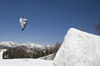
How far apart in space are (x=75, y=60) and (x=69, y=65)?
27 cm

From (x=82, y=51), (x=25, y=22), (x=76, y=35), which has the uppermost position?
(x=25, y=22)

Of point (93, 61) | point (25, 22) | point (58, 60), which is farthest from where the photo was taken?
point (25, 22)

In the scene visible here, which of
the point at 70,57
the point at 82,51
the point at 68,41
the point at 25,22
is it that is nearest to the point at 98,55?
the point at 82,51

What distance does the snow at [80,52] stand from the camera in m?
2.81

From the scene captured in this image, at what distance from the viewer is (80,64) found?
9.16 feet

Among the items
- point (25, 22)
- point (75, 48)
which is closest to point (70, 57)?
point (75, 48)

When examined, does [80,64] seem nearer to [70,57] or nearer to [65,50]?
[70,57]

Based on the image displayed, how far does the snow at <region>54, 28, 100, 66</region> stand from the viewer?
2815 millimetres

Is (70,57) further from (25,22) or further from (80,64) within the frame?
(25,22)

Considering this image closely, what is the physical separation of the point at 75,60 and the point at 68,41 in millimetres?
845

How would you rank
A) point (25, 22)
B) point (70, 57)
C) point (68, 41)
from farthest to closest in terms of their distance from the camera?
point (25, 22)
point (68, 41)
point (70, 57)

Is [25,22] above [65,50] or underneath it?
above

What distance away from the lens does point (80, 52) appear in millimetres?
3000

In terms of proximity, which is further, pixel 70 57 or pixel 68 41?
pixel 68 41
